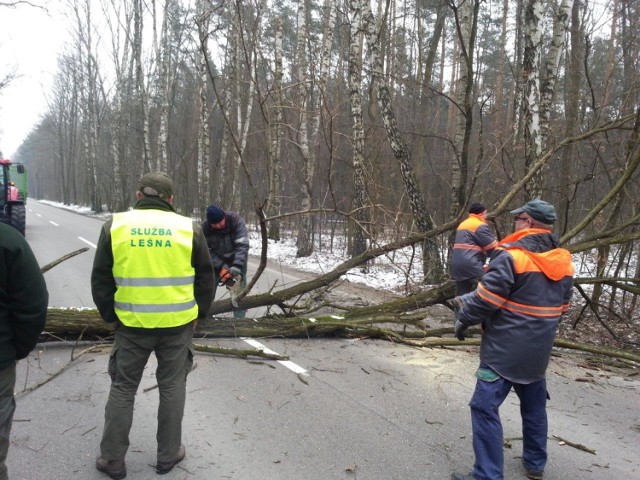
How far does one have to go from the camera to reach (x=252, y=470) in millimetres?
3041

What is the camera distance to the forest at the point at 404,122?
21.8 ft

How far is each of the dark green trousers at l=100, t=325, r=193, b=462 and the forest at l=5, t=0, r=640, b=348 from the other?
256cm

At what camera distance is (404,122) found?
19547mm

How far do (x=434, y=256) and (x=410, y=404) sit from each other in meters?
5.93

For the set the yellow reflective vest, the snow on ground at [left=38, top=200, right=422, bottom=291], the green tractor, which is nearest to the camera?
the yellow reflective vest

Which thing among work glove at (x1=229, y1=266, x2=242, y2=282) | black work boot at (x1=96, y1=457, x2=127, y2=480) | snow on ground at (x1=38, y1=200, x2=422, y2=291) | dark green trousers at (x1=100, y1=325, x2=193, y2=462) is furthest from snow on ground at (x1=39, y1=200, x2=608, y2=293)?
black work boot at (x1=96, y1=457, x2=127, y2=480)

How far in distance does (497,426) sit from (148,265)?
2382mm

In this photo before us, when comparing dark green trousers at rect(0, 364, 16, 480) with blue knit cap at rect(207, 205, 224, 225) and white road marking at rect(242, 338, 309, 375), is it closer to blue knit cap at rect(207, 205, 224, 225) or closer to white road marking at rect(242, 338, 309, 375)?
white road marking at rect(242, 338, 309, 375)

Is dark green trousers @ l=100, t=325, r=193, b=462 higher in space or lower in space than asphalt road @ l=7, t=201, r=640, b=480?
higher

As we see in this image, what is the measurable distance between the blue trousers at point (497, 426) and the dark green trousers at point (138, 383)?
1.92 meters

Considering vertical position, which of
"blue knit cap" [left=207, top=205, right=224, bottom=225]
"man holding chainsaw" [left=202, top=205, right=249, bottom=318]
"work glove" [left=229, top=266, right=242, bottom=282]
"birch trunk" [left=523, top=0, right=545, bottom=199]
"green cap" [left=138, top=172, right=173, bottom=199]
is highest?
"birch trunk" [left=523, top=0, right=545, bottom=199]

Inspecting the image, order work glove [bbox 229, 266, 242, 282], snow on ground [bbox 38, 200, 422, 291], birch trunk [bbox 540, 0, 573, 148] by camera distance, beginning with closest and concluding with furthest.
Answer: work glove [bbox 229, 266, 242, 282] < birch trunk [bbox 540, 0, 573, 148] < snow on ground [bbox 38, 200, 422, 291]

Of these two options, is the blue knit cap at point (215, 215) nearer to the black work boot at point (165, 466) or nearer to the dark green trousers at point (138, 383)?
the dark green trousers at point (138, 383)

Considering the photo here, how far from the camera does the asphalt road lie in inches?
122
